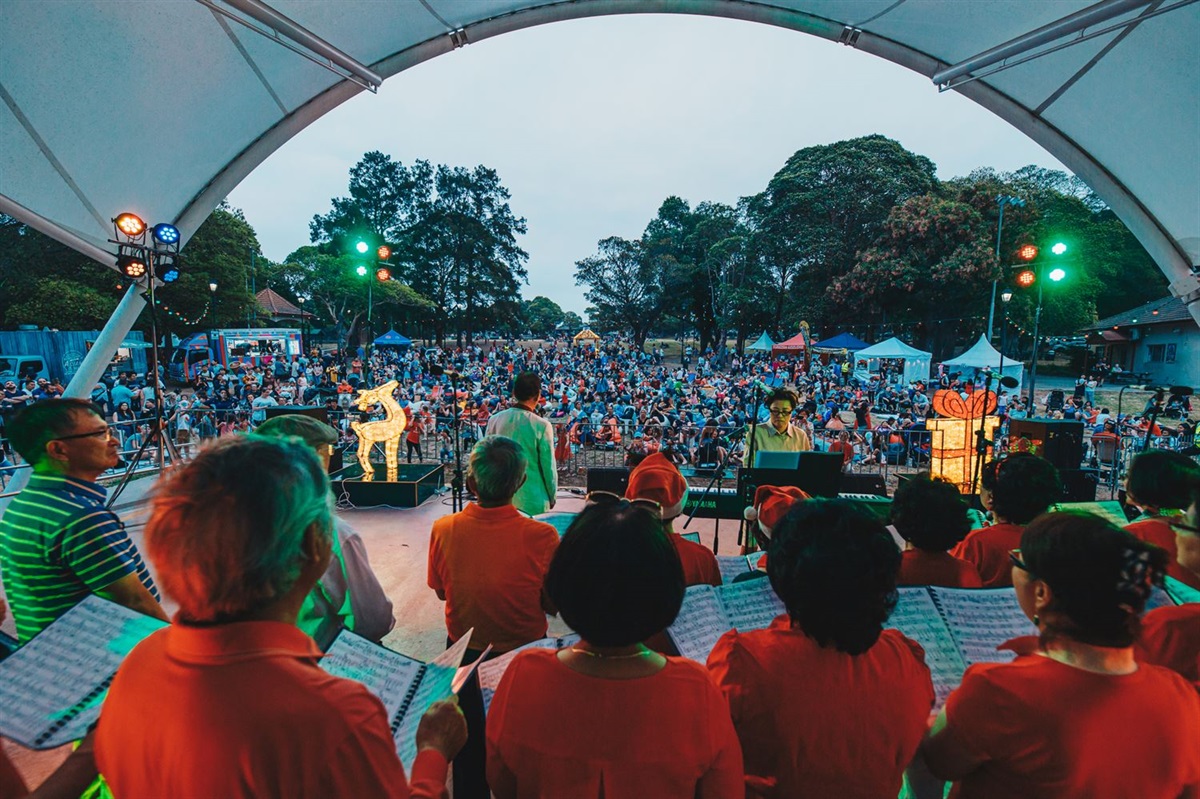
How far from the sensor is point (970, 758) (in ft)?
3.88

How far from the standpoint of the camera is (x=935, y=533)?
82.6 inches

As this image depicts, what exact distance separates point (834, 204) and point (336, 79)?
28.3m

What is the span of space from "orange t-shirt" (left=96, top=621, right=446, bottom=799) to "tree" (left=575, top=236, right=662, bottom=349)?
44.6m

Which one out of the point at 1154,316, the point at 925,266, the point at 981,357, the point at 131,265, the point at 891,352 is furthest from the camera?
the point at 1154,316

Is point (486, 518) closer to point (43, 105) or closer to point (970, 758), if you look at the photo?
point (970, 758)

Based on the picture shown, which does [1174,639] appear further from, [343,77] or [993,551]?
[343,77]

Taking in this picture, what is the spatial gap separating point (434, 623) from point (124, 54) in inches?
230

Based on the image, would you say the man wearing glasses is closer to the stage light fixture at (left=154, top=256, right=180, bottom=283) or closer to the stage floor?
the stage floor

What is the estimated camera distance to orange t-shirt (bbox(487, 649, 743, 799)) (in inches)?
39.7

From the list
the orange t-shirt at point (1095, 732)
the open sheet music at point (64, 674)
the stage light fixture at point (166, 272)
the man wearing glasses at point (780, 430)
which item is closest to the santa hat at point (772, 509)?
the orange t-shirt at point (1095, 732)

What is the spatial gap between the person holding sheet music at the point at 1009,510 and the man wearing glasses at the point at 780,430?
6.65 feet

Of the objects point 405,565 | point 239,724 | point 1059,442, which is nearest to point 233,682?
point 239,724

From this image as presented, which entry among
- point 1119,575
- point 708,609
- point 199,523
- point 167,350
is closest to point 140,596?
point 199,523

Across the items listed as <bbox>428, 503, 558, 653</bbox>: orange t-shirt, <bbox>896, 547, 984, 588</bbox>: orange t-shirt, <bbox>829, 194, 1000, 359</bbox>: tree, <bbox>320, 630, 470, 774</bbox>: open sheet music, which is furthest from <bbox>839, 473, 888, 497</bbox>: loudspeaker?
<bbox>829, 194, 1000, 359</bbox>: tree
